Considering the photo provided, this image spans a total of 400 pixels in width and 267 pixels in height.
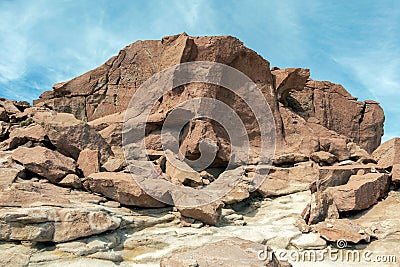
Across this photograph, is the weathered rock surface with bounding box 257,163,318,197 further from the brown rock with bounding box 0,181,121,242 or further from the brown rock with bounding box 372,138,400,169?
the brown rock with bounding box 0,181,121,242

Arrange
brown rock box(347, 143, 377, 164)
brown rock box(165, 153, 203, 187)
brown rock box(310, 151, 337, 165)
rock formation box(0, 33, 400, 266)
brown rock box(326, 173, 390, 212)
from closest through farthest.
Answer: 1. rock formation box(0, 33, 400, 266)
2. brown rock box(326, 173, 390, 212)
3. brown rock box(165, 153, 203, 187)
4. brown rock box(310, 151, 337, 165)
5. brown rock box(347, 143, 377, 164)

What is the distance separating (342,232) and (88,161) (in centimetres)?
805

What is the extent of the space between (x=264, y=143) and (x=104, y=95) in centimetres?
780

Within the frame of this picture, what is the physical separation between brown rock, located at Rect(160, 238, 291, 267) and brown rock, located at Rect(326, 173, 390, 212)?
20.0 feet

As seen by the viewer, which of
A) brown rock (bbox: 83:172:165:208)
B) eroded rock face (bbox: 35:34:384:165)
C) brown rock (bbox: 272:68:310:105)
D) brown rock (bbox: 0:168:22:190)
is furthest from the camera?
brown rock (bbox: 272:68:310:105)

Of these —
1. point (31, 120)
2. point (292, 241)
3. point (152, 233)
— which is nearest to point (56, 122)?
point (31, 120)

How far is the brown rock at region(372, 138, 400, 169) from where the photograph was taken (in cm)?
1475

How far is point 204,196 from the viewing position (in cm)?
1159

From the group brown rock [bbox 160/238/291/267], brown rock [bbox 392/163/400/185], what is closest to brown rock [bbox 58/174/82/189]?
brown rock [bbox 160/238/291/267]

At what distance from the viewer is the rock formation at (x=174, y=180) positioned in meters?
8.59

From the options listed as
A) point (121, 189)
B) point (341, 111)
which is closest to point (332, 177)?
point (121, 189)

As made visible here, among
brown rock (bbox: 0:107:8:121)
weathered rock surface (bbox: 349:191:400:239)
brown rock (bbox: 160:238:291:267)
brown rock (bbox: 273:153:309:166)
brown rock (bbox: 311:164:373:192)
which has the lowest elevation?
brown rock (bbox: 160:238:291:267)

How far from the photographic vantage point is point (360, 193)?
38.5ft

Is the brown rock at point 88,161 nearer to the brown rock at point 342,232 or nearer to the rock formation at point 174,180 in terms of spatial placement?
the rock formation at point 174,180
